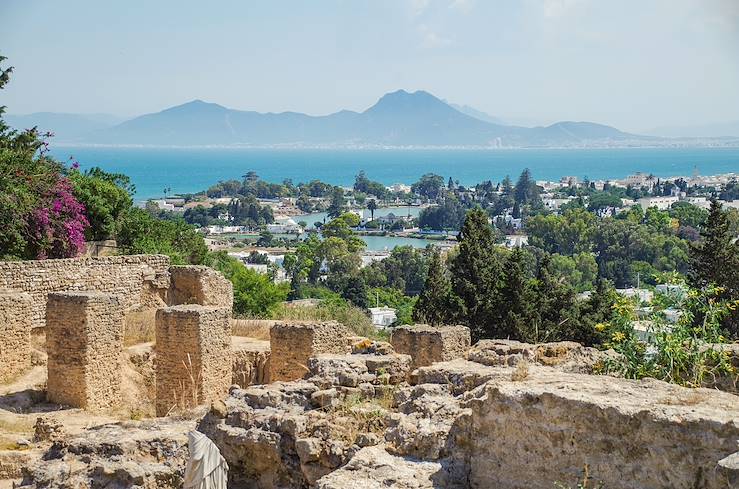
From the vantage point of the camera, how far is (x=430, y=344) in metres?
13.1

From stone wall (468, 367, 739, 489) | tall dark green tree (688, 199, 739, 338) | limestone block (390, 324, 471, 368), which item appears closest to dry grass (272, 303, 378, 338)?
limestone block (390, 324, 471, 368)

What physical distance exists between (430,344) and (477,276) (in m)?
15.1

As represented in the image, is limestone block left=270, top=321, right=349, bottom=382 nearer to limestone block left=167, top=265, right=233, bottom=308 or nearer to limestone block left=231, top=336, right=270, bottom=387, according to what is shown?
limestone block left=231, top=336, right=270, bottom=387

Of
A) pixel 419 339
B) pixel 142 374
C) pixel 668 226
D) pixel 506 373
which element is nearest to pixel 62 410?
pixel 142 374

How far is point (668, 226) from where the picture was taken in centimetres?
11788

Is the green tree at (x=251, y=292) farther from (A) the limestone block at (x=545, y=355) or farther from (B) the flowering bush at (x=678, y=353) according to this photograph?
(B) the flowering bush at (x=678, y=353)

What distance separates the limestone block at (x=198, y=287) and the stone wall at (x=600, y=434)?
11324 mm

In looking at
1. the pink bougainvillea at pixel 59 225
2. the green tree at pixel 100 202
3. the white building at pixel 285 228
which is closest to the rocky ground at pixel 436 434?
the pink bougainvillea at pixel 59 225

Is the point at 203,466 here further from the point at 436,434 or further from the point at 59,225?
the point at 59,225

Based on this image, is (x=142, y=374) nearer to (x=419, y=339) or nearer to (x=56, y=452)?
(x=419, y=339)

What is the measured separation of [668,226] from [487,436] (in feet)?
381

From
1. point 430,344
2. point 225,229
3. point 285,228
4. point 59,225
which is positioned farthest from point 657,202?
point 430,344

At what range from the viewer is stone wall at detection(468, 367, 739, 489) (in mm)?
6289

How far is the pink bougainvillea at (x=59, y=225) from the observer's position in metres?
20.8
